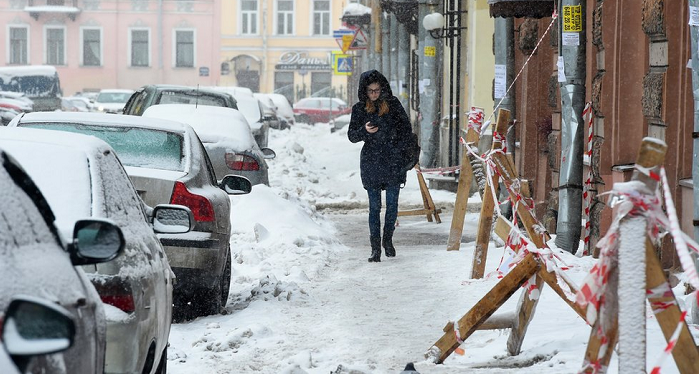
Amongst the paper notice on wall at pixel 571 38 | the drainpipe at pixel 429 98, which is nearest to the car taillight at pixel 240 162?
the paper notice on wall at pixel 571 38

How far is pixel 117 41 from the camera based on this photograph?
6950cm

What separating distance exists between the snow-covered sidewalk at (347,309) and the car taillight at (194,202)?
0.67 meters

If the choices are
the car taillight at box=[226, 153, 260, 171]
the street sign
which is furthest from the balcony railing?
the car taillight at box=[226, 153, 260, 171]

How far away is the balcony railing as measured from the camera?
223 ft

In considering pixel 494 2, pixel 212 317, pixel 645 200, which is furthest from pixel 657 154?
pixel 494 2

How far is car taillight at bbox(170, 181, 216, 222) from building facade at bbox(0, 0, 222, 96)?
201ft

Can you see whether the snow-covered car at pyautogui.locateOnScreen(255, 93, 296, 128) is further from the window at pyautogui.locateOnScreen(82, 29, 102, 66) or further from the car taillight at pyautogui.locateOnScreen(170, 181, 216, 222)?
the car taillight at pyautogui.locateOnScreen(170, 181, 216, 222)

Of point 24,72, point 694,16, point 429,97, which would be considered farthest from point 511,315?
point 24,72

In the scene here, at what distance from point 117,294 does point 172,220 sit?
147 cm

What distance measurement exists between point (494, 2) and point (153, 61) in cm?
5816

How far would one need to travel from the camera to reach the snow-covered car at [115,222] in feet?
14.7

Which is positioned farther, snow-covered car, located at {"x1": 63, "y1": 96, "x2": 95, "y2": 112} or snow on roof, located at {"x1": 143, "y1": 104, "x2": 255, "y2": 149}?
snow-covered car, located at {"x1": 63, "y1": 96, "x2": 95, "y2": 112}

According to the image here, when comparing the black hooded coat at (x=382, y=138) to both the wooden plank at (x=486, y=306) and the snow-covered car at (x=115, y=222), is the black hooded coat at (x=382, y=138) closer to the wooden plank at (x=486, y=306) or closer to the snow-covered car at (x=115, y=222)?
the wooden plank at (x=486, y=306)

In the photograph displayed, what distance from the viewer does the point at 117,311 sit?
4457mm
